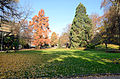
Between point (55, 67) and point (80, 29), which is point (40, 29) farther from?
point (55, 67)

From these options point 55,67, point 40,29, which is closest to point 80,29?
point 40,29

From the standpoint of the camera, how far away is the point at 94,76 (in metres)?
4.02

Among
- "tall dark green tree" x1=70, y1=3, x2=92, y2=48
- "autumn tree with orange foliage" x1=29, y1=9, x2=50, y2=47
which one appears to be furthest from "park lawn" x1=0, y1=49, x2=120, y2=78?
"tall dark green tree" x1=70, y1=3, x2=92, y2=48

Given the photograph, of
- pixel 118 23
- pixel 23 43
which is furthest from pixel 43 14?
pixel 118 23

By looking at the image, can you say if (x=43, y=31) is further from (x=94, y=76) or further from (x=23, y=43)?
(x=94, y=76)

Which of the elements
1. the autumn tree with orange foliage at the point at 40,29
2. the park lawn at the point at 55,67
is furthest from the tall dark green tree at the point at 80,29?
the park lawn at the point at 55,67

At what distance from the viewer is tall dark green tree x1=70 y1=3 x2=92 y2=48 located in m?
32.0

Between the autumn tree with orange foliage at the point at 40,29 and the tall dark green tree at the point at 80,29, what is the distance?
8.98 m

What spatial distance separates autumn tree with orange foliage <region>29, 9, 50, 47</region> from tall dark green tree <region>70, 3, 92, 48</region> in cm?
Result: 898

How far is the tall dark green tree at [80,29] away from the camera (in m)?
32.0

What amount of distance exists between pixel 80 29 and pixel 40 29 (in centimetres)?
1348

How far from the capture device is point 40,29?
3059cm

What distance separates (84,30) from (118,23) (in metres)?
21.1

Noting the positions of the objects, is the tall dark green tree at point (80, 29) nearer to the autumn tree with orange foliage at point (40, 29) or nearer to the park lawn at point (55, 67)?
the autumn tree with orange foliage at point (40, 29)
